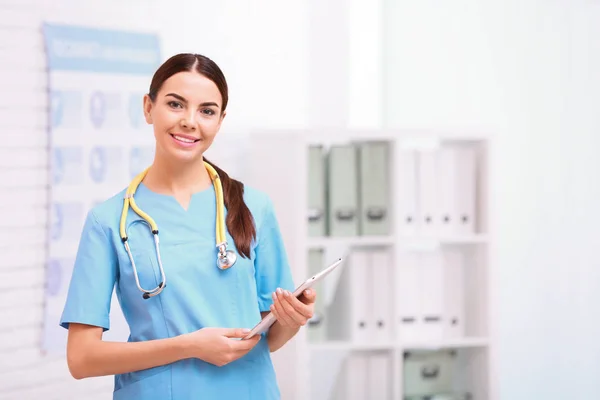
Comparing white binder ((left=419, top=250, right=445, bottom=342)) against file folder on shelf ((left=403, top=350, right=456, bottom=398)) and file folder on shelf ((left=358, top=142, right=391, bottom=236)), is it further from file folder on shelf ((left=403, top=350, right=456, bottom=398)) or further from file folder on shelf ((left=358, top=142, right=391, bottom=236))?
file folder on shelf ((left=358, top=142, right=391, bottom=236))

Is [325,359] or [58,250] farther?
[325,359]

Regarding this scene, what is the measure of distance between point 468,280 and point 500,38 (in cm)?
124

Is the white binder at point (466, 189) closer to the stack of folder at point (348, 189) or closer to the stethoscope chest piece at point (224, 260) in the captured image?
the stack of folder at point (348, 189)

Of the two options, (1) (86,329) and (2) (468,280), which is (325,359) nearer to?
(2) (468,280)

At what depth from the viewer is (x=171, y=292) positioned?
1466 millimetres

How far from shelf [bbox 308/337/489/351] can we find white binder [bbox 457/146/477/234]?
417 mm

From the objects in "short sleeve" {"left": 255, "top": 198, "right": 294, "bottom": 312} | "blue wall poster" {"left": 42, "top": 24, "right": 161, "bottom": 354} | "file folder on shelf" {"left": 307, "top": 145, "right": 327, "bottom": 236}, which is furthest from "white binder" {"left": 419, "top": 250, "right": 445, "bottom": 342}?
"short sleeve" {"left": 255, "top": 198, "right": 294, "bottom": 312}

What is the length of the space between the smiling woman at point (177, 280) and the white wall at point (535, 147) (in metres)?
2.51

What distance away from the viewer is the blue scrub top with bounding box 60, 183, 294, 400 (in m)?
1.47

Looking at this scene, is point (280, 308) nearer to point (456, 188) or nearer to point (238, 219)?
point (238, 219)

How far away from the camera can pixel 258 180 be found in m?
3.60

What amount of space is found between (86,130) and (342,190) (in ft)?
3.13

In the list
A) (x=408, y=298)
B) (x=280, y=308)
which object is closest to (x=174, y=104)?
(x=280, y=308)

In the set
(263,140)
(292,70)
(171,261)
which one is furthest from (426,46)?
(171,261)
